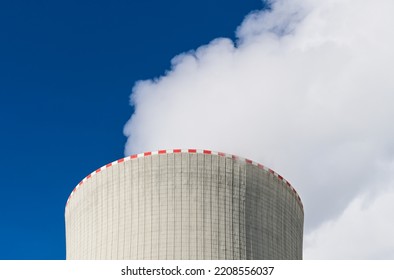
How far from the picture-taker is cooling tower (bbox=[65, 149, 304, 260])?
83.7 ft

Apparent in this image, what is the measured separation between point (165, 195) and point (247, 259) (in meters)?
3.15

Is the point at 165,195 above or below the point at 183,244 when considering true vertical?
above

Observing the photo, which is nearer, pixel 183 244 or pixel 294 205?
pixel 183 244

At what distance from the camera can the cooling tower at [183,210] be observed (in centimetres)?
2552

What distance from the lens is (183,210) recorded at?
84.7 ft

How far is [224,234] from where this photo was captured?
25734 mm
